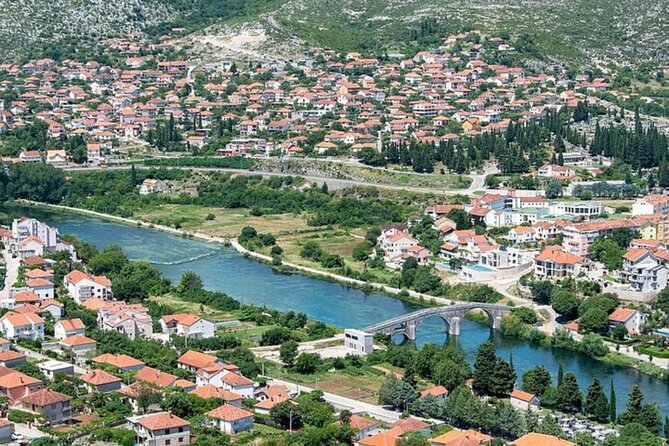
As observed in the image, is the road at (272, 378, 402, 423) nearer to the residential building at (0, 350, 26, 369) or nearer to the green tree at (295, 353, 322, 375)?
the green tree at (295, 353, 322, 375)

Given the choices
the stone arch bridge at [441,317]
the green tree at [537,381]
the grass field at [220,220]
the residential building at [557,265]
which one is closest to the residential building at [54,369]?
the stone arch bridge at [441,317]

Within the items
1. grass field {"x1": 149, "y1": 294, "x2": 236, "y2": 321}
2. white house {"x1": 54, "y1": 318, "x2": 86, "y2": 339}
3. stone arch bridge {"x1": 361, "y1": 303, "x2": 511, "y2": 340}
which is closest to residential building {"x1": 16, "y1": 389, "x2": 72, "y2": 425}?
white house {"x1": 54, "y1": 318, "x2": 86, "y2": 339}

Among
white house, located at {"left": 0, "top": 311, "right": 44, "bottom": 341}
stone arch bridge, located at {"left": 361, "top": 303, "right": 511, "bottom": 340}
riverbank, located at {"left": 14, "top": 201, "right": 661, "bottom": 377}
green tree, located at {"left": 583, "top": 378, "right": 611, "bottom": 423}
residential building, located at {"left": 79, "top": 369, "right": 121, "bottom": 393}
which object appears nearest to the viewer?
residential building, located at {"left": 79, "top": 369, "right": 121, "bottom": 393}

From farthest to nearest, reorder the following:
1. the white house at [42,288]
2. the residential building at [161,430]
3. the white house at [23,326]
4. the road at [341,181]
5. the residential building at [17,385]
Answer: the road at [341,181], the white house at [42,288], the white house at [23,326], the residential building at [17,385], the residential building at [161,430]

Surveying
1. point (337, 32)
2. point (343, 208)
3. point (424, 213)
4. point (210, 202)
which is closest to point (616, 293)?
point (424, 213)

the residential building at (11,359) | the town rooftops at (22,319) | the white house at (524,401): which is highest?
the town rooftops at (22,319)

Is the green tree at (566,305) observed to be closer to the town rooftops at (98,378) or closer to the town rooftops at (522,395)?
the town rooftops at (522,395)

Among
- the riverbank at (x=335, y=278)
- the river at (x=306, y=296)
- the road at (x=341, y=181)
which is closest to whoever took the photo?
the river at (x=306, y=296)
